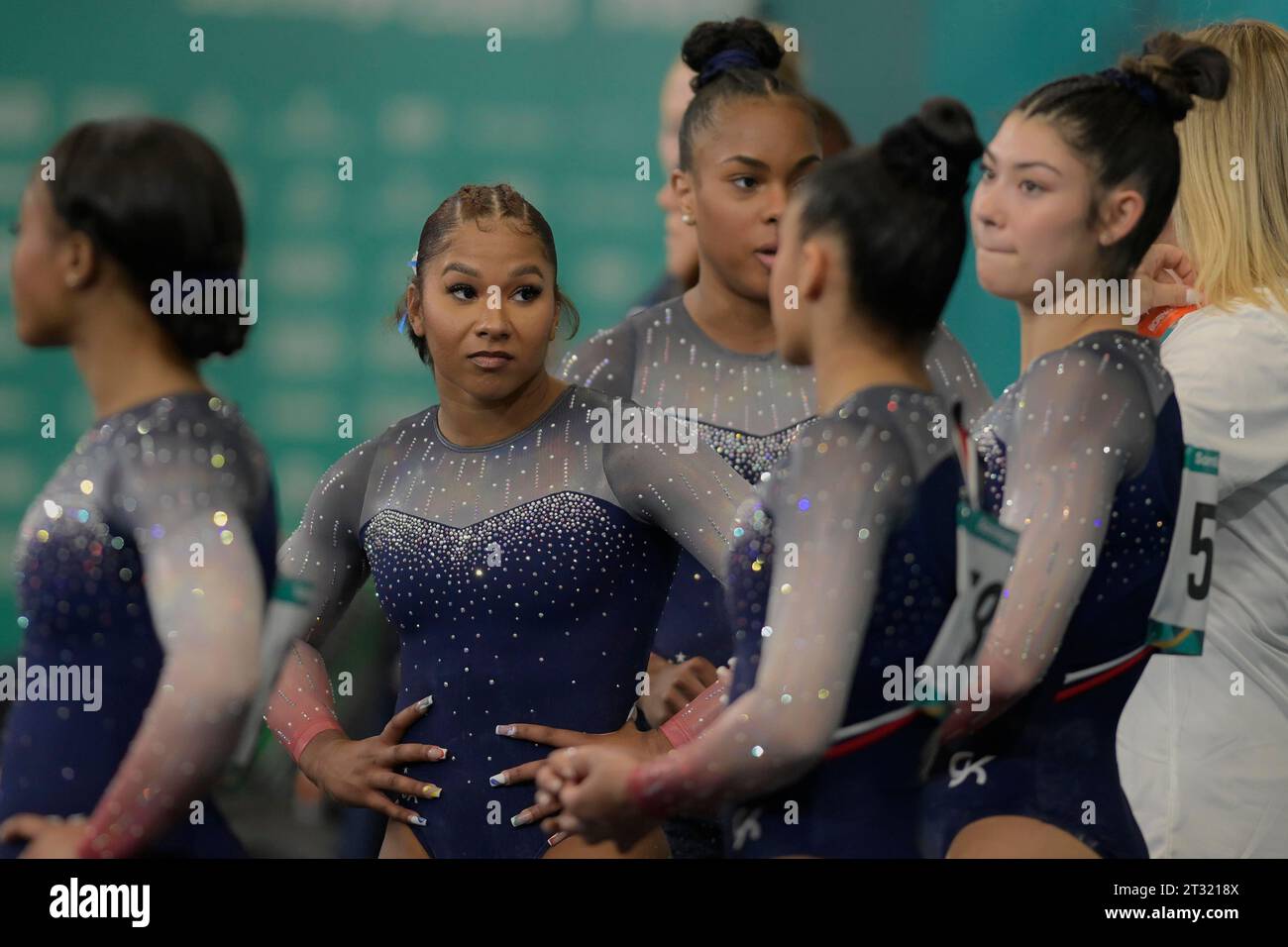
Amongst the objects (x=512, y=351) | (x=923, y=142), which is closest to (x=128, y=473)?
(x=512, y=351)

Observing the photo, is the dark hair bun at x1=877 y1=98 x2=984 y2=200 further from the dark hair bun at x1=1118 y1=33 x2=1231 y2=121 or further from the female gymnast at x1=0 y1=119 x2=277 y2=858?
the female gymnast at x1=0 y1=119 x2=277 y2=858

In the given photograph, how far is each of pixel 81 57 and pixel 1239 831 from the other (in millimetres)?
2002

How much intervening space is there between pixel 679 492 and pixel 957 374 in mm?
432

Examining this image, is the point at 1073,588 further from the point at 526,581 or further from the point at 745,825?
the point at 526,581

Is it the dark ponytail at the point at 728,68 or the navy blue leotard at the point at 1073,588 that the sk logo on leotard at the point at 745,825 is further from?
the dark ponytail at the point at 728,68

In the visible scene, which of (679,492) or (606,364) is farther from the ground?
(606,364)

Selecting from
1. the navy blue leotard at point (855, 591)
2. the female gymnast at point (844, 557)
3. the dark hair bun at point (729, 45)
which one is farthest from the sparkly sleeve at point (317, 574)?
the dark hair bun at point (729, 45)

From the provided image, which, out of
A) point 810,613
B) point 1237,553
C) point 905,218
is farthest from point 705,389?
point 1237,553

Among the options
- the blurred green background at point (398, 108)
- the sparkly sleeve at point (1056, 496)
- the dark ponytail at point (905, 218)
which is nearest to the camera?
the dark ponytail at point (905, 218)

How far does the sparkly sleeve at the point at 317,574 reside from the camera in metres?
2.29

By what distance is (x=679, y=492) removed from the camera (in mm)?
2170

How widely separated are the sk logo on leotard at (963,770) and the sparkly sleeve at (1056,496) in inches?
1.5

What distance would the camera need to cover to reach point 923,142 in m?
1.93

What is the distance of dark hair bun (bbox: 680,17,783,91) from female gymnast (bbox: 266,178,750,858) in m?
0.39
